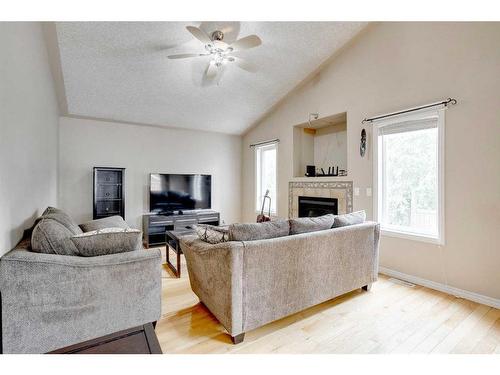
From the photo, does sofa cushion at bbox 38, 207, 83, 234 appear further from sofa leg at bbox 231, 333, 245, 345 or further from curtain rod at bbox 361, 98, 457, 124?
curtain rod at bbox 361, 98, 457, 124

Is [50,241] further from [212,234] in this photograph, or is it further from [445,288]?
[445,288]

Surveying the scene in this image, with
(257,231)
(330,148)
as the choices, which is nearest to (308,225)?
(257,231)

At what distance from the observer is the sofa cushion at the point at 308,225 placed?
7.15 ft

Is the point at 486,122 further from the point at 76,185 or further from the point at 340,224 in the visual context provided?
the point at 76,185

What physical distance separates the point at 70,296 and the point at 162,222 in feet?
10.7

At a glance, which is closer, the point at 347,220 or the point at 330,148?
the point at 347,220

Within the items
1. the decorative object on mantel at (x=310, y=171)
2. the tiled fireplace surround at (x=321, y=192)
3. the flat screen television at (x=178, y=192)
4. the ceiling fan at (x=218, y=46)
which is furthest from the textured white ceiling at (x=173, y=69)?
the tiled fireplace surround at (x=321, y=192)

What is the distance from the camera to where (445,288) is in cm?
279

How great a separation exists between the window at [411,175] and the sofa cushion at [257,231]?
202cm

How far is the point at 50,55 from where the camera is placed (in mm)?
3111

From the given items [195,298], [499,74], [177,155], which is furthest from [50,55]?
[499,74]

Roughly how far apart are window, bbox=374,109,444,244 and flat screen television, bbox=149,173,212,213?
3.39m

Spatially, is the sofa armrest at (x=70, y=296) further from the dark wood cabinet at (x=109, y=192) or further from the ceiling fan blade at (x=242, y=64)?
the dark wood cabinet at (x=109, y=192)

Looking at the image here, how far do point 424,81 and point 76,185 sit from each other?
553cm
